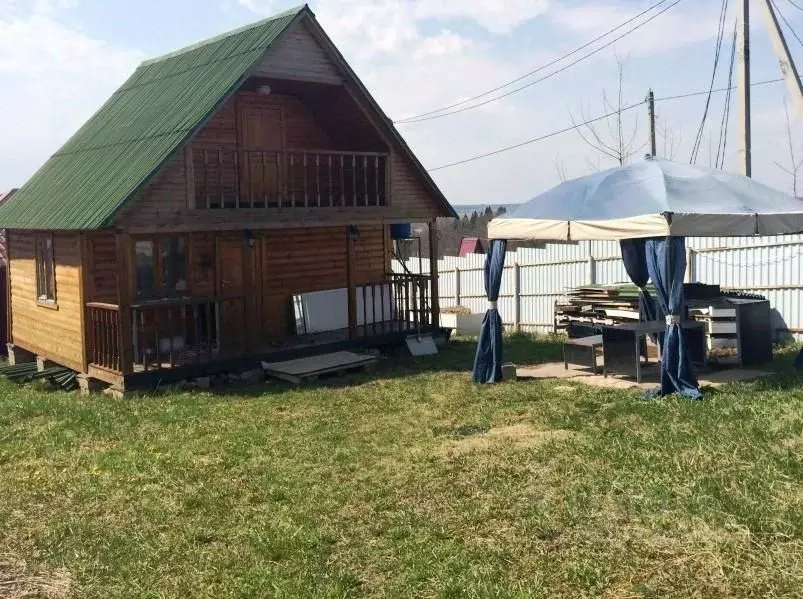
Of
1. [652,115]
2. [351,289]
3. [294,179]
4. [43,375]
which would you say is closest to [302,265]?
[351,289]

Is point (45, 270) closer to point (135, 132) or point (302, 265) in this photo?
point (135, 132)

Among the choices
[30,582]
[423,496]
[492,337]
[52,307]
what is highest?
[52,307]

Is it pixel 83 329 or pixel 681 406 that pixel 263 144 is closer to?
pixel 83 329

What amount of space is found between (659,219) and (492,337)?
10.0 feet

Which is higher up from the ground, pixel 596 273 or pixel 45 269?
pixel 45 269

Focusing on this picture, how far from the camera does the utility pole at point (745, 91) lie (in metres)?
14.2

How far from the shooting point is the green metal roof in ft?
39.9

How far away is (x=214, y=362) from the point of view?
1277cm

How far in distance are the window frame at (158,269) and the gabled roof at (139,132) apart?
1.14m

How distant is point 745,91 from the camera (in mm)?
14281

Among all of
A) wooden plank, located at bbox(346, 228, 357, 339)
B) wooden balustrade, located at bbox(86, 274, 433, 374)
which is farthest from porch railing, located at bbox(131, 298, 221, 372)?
wooden plank, located at bbox(346, 228, 357, 339)

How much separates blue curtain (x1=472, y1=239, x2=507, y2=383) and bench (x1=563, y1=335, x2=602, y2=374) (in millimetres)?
1325

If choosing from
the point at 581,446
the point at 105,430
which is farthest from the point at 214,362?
the point at 581,446

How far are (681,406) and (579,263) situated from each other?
30.7 feet
